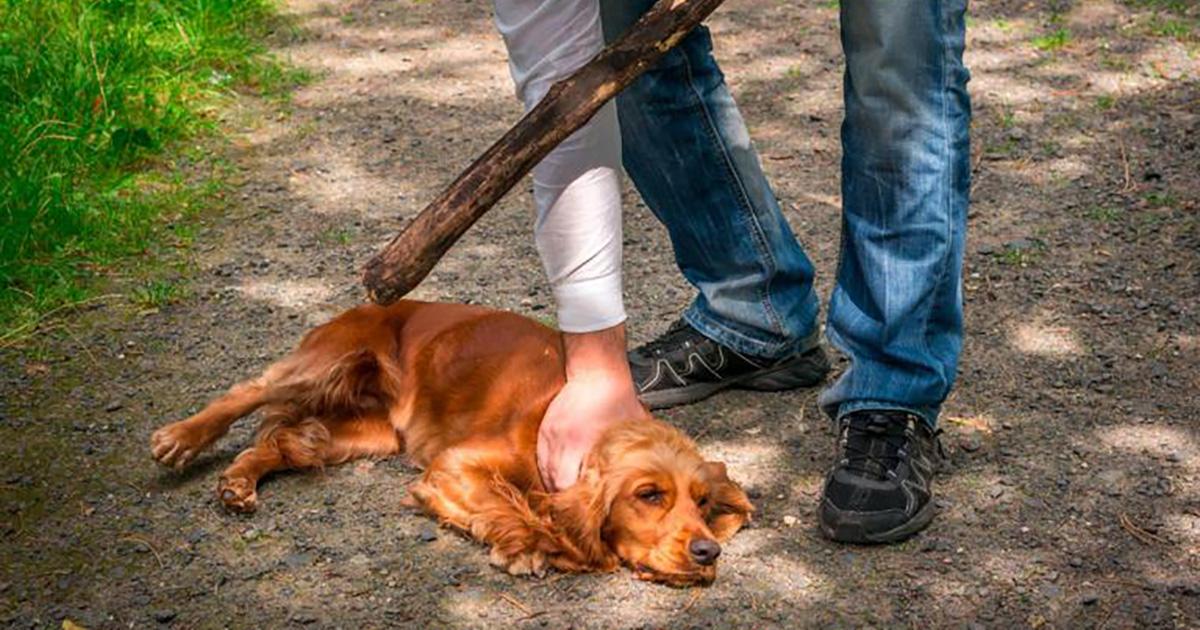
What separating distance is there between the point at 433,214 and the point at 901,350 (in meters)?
1.08

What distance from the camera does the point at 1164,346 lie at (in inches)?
169

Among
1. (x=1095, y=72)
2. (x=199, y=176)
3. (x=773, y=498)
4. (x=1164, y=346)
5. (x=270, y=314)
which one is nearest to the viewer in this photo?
(x=773, y=498)

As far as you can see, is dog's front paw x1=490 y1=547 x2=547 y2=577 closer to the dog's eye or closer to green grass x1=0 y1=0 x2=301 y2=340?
the dog's eye

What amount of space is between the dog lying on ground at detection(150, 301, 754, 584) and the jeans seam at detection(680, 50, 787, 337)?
1.85ft

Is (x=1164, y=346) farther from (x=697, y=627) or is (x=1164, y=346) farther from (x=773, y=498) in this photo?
(x=697, y=627)

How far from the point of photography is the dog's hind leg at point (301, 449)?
11.9 feet

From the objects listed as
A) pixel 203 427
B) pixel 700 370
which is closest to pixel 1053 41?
pixel 700 370

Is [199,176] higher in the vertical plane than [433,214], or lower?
lower

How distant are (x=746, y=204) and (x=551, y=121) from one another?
99 centimetres

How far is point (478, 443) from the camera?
3.71 m

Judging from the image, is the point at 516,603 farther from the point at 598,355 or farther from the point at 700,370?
the point at 700,370

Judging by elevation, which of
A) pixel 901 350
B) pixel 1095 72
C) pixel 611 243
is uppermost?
pixel 611 243

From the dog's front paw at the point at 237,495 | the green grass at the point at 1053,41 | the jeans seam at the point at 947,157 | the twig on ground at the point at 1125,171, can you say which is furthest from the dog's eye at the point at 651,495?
the green grass at the point at 1053,41

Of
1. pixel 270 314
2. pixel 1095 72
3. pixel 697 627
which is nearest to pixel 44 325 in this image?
pixel 270 314
